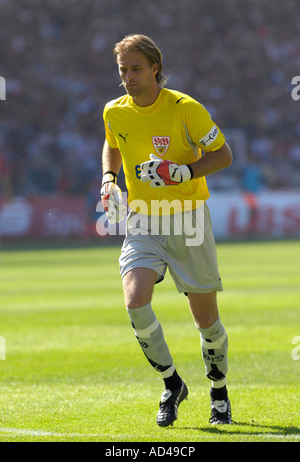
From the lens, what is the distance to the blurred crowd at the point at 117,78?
28922 millimetres

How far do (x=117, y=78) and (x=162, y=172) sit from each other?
25518 millimetres

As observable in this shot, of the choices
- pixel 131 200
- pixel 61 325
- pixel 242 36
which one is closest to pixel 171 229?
pixel 131 200

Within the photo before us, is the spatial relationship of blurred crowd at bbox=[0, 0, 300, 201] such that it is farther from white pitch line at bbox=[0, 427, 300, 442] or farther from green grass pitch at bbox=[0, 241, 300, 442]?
white pitch line at bbox=[0, 427, 300, 442]

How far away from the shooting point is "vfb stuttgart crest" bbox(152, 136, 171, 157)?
562 cm

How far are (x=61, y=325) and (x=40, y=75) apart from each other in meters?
20.7

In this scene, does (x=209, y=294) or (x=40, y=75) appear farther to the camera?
(x=40, y=75)

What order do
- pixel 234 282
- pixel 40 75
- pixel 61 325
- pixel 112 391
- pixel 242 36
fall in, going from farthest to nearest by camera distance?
1. pixel 242 36
2. pixel 40 75
3. pixel 234 282
4. pixel 61 325
5. pixel 112 391

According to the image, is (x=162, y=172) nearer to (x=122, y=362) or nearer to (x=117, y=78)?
(x=122, y=362)

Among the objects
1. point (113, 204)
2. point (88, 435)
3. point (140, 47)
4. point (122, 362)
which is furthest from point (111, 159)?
point (122, 362)

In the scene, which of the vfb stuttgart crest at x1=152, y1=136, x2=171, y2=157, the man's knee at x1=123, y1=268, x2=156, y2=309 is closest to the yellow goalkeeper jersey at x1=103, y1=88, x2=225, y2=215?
the vfb stuttgart crest at x1=152, y1=136, x2=171, y2=157

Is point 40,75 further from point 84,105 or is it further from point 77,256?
point 77,256

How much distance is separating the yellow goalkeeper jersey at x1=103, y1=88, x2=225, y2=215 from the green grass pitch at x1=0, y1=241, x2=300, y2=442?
1.47 metres

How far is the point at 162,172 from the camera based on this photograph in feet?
17.5

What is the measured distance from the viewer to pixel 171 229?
18.7 feet
